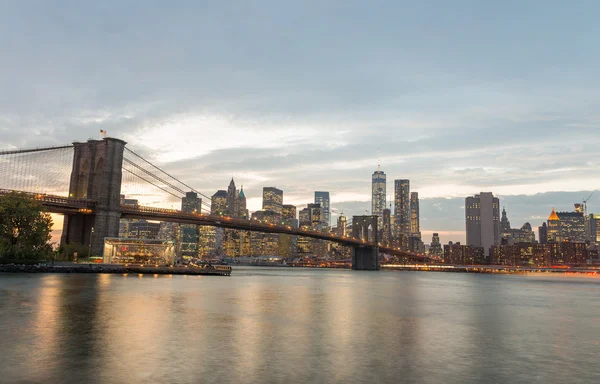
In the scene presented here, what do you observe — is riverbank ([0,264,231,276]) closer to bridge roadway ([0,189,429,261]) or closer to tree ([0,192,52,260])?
tree ([0,192,52,260])

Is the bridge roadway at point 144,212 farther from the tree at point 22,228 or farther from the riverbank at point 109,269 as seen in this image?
the riverbank at point 109,269

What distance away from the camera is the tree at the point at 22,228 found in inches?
2864

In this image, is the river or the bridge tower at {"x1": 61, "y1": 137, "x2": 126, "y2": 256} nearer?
the river

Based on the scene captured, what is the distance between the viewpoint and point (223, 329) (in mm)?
24562

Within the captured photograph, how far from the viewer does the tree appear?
72.8 m

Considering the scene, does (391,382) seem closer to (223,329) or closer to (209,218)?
(223,329)

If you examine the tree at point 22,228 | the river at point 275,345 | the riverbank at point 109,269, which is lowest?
the river at point 275,345

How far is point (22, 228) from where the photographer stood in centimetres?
7556

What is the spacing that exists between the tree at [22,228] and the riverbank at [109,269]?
2281 mm

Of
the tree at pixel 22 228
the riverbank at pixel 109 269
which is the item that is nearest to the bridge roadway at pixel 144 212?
the tree at pixel 22 228

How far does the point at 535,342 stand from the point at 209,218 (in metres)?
91.6

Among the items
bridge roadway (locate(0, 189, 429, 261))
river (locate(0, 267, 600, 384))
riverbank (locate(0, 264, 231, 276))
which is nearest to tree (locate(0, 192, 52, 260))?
riverbank (locate(0, 264, 231, 276))

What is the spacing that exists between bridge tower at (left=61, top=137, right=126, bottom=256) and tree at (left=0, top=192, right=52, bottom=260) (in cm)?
1351

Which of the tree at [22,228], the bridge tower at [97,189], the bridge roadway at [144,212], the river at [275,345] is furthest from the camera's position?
the bridge tower at [97,189]
